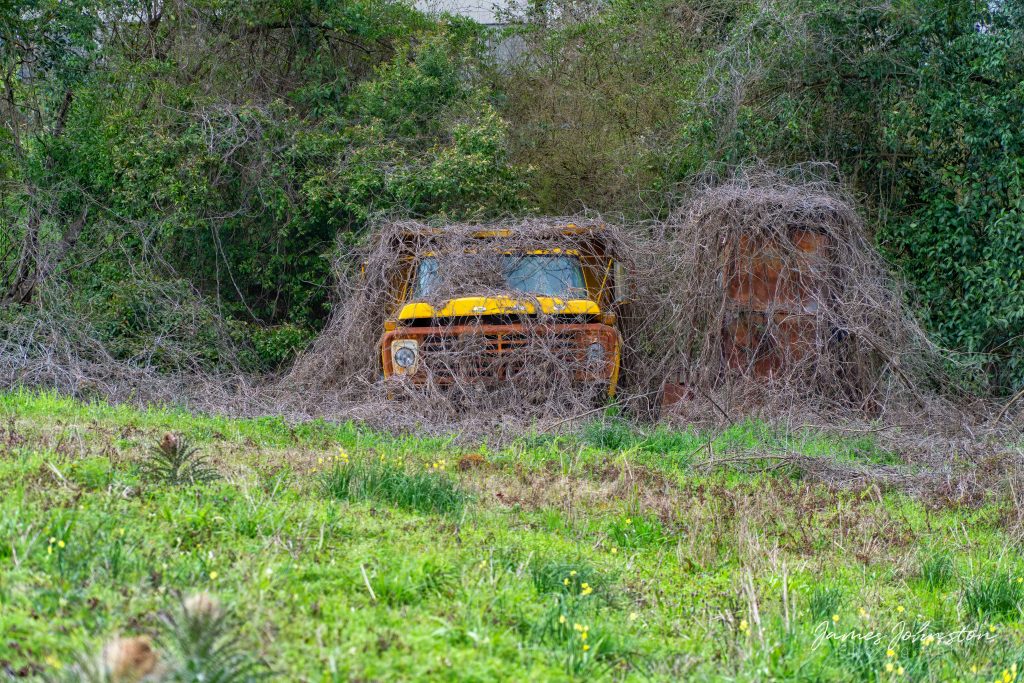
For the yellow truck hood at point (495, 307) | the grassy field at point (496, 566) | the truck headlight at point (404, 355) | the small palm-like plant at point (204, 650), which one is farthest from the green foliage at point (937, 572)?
the truck headlight at point (404, 355)

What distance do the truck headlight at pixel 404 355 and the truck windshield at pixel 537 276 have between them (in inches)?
28.8

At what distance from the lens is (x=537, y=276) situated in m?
11.6

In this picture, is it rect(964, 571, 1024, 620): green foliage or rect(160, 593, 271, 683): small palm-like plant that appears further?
rect(964, 571, 1024, 620): green foliage

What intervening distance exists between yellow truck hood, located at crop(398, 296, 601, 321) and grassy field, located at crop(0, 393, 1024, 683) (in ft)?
10.5

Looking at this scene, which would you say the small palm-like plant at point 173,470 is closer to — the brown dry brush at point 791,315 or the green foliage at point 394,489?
the green foliage at point 394,489

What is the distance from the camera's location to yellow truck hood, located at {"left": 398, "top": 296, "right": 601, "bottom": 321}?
10922 mm

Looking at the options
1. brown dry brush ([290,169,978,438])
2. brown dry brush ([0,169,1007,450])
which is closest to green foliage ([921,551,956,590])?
brown dry brush ([0,169,1007,450])

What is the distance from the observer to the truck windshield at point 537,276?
37.6 ft

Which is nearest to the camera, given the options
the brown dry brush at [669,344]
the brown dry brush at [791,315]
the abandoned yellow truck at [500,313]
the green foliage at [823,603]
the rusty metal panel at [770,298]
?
the green foliage at [823,603]

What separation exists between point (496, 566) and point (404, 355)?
6.18 m

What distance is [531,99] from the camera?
18.9 metres

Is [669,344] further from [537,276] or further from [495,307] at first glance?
[495,307]

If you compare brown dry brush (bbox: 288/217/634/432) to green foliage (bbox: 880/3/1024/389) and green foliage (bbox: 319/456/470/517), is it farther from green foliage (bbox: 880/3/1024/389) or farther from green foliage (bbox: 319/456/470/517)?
green foliage (bbox: 880/3/1024/389)
